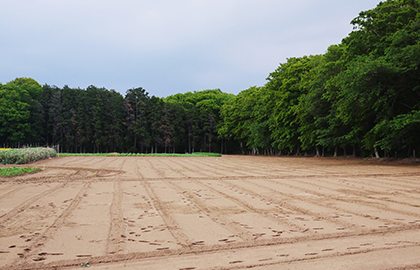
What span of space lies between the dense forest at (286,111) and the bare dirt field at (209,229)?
39.3ft

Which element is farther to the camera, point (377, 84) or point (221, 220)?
point (377, 84)

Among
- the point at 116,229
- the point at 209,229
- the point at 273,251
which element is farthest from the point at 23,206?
the point at 273,251

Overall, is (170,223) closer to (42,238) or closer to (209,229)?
(209,229)

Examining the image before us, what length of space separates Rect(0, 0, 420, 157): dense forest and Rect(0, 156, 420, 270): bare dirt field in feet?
39.3

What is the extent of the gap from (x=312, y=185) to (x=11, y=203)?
8011 millimetres

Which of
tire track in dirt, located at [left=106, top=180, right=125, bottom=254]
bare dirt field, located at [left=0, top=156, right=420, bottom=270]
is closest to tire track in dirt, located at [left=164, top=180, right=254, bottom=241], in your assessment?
bare dirt field, located at [left=0, top=156, right=420, bottom=270]

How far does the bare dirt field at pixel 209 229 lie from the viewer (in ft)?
10.3

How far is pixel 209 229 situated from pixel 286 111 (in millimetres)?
30480

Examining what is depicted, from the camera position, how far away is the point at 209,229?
4.29m

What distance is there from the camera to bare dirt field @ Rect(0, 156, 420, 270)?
314 centimetres

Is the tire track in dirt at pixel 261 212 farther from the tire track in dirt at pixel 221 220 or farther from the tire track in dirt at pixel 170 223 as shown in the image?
the tire track in dirt at pixel 170 223

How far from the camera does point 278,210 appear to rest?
17.9 feet

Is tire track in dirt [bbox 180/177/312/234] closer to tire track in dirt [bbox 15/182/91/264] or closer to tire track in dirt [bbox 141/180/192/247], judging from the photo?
tire track in dirt [bbox 141/180/192/247]

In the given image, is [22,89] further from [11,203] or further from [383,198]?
[383,198]
